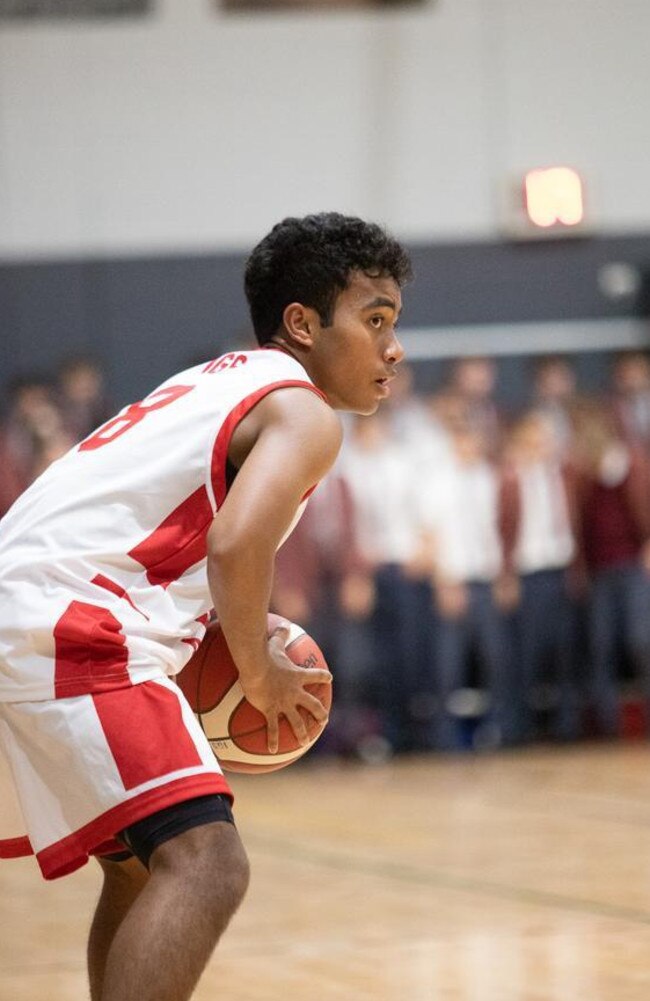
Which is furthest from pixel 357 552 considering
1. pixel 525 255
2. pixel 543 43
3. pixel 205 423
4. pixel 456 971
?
pixel 205 423

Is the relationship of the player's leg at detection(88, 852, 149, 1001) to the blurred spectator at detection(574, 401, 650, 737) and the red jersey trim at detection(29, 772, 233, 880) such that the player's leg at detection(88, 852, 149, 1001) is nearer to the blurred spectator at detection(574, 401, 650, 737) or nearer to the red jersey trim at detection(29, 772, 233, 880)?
the red jersey trim at detection(29, 772, 233, 880)

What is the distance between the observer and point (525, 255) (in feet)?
40.1

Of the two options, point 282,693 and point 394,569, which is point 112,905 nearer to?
point 282,693

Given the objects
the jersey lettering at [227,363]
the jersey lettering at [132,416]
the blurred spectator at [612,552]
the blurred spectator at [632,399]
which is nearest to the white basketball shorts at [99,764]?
the jersey lettering at [132,416]

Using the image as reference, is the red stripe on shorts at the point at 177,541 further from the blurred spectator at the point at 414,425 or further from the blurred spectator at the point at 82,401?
the blurred spectator at the point at 82,401

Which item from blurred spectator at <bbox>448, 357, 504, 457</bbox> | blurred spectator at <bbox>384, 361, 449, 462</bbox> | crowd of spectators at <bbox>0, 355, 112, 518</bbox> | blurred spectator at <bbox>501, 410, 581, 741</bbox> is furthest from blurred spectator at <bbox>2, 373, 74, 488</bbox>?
blurred spectator at <bbox>501, 410, 581, 741</bbox>

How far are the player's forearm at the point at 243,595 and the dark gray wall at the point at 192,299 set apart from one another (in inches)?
334

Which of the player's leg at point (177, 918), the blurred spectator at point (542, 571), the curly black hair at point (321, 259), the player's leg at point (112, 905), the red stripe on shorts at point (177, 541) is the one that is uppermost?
the curly black hair at point (321, 259)

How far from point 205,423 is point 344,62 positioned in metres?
9.62

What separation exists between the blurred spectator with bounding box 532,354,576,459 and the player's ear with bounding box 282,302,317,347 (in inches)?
310

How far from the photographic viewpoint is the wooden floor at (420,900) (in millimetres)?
4262

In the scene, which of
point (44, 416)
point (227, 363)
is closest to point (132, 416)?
point (227, 363)

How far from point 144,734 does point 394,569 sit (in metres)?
7.47

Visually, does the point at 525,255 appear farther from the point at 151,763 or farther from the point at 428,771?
the point at 151,763
